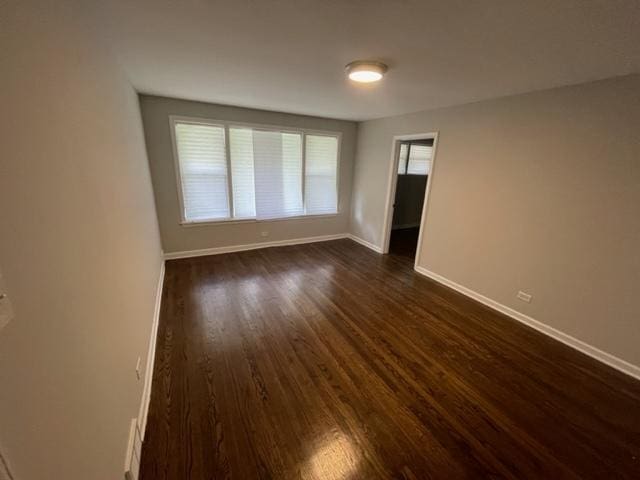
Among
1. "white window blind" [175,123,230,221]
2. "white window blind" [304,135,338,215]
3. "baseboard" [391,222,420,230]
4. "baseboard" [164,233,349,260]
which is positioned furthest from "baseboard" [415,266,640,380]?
"white window blind" [175,123,230,221]

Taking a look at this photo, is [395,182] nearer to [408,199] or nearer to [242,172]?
[408,199]

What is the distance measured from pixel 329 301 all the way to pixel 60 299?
2.49 meters

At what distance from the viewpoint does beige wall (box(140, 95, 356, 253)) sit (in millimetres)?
3480

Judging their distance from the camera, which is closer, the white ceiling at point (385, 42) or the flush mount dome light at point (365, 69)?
the white ceiling at point (385, 42)

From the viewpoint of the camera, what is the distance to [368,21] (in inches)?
56.6

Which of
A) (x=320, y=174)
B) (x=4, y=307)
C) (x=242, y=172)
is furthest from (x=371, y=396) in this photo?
(x=320, y=174)

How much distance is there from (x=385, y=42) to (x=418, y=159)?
4.97m

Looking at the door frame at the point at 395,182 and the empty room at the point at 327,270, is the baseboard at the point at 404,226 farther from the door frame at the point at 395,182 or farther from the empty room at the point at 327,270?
the empty room at the point at 327,270

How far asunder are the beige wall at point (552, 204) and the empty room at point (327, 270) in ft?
0.06

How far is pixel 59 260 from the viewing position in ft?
2.52

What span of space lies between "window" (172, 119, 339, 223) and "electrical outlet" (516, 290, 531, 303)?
3.38 meters

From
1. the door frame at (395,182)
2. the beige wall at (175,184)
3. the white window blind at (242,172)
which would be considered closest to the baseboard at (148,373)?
the beige wall at (175,184)

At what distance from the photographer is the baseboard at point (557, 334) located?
2.14 m

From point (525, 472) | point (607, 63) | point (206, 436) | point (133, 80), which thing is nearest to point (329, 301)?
point (206, 436)
